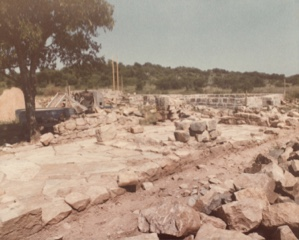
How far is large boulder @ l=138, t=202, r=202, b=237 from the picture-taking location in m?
2.60

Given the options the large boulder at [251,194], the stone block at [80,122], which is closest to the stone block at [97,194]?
the large boulder at [251,194]

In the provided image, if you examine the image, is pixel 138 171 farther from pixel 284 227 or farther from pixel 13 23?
pixel 13 23

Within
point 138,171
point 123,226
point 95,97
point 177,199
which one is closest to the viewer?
point 123,226

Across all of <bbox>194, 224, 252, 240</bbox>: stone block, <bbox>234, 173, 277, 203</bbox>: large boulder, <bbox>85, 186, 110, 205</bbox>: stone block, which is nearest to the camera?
<bbox>194, 224, 252, 240</bbox>: stone block

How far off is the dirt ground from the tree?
6035 mm

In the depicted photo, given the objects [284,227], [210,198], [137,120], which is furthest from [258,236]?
[137,120]

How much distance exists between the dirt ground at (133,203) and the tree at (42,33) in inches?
238

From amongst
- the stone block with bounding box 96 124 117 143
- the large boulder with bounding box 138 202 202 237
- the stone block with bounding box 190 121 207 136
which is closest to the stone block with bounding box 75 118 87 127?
the stone block with bounding box 96 124 117 143

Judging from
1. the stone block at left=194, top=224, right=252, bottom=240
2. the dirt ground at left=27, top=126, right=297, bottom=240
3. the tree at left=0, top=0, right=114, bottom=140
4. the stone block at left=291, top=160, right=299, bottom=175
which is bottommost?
the dirt ground at left=27, top=126, right=297, bottom=240

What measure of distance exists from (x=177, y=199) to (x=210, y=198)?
1.95 ft

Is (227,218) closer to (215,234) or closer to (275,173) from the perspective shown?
(215,234)

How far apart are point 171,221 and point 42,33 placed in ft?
25.9

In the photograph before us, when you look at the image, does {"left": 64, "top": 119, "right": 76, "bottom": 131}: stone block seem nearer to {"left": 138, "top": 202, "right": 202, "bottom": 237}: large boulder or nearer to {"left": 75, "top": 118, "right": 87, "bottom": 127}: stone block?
{"left": 75, "top": 118, "right": 87, "bottom": 127}: stone block

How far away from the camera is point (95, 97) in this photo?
54.0 ft
